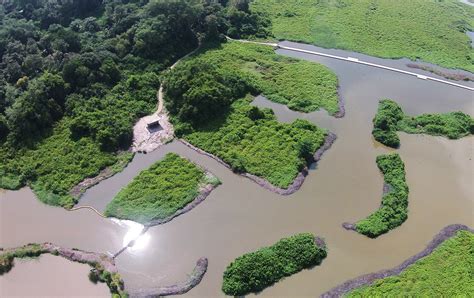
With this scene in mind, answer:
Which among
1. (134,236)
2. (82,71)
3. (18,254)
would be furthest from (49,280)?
(82,71)

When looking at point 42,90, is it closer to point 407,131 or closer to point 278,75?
point 278,75

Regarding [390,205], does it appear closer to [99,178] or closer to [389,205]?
[389,205]

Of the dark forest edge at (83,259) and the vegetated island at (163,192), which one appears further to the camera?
the vegetated island at (163,192)

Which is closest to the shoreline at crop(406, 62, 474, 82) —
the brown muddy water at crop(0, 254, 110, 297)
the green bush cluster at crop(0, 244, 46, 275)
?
the brown muddy water at crop(0, 254, 110, 297)

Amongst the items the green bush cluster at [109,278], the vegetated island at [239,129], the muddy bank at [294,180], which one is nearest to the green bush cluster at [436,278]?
the muddy bank at [294,180]

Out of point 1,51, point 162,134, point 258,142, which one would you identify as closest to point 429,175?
point 258,142

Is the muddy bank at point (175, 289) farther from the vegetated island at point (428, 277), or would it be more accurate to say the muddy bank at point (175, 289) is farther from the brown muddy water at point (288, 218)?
the vegetated island at point (428, 277)

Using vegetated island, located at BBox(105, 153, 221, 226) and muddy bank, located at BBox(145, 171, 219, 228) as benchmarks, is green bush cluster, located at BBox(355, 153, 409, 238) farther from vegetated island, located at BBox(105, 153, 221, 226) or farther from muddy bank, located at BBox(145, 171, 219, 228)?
vegetated island, located at BBox(105, 153, 221, 226)
